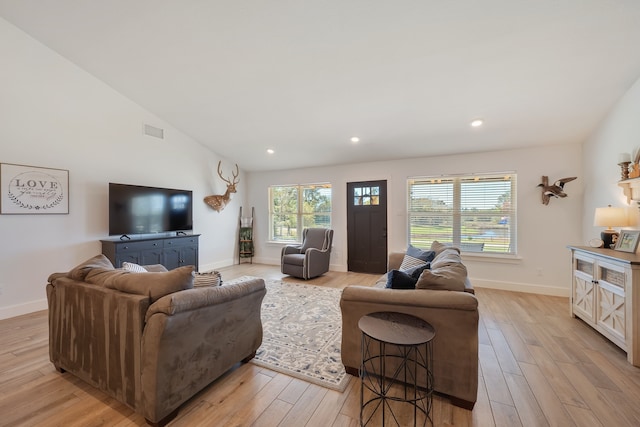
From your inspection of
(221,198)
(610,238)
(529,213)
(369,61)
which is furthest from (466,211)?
(221,198)

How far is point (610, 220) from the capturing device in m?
2.83

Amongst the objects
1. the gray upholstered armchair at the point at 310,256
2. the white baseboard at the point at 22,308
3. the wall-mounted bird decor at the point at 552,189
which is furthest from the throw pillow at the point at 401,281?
the white baseboard at the point at 22,308

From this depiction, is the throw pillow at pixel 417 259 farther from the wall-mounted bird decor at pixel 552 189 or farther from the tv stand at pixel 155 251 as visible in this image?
the tv stand at pixel 155 251

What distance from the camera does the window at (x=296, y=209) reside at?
598cm

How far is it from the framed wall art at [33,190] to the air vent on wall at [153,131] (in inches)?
53.9

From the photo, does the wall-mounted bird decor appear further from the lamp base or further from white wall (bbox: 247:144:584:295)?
the lamp base

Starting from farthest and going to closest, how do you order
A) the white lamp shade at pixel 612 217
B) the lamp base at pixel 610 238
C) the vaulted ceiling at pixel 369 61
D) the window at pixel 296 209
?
the window at pixel 296 209, the lamp base at pixel 610 238, the white lamp shade at pixel 612 217, the vaulted ceiling at pixel 369 61

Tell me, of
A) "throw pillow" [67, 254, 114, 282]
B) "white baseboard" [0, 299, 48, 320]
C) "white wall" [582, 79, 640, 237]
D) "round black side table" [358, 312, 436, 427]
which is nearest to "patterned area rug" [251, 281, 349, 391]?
"round black side table" [358, 312, 436, 427]

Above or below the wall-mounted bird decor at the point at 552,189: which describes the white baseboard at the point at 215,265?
below

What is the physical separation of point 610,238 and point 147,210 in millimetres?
6407

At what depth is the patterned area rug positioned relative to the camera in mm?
2086

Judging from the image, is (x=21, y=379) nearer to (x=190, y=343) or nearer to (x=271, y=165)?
(x=190, y=343)

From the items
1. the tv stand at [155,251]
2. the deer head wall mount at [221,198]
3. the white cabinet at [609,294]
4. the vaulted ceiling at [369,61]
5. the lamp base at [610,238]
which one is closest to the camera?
the white cabinet at [609,294]

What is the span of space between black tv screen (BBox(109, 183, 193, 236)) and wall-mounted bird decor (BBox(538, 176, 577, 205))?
6.20m
